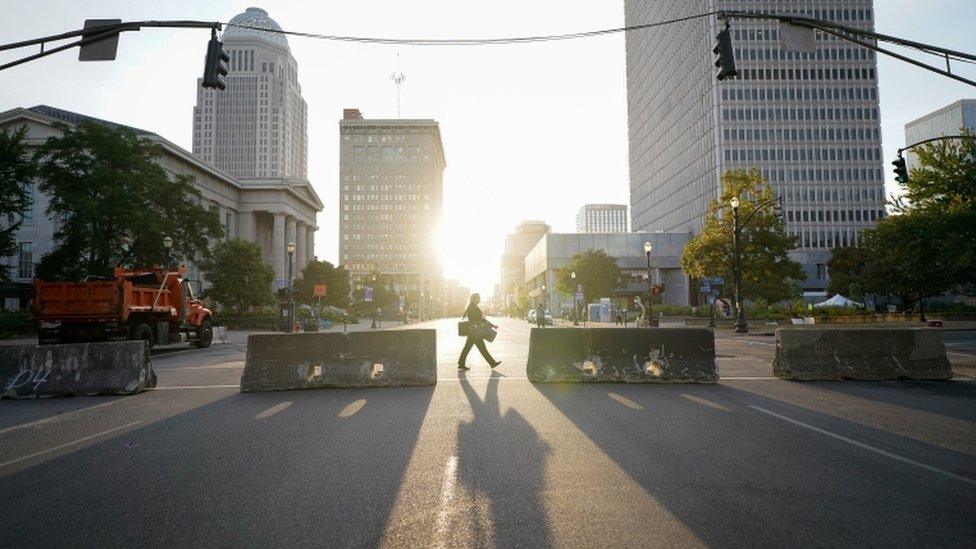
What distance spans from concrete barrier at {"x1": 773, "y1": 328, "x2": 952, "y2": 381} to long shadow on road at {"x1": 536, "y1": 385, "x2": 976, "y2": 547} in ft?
12.8

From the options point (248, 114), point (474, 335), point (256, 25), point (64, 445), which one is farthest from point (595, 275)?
point (256, 25)

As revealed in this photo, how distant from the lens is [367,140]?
18438cm

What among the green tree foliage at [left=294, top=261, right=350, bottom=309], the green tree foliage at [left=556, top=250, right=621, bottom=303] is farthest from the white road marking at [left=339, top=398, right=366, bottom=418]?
the green tree foliage at [left=294, top=261, right=350, bottom=309]

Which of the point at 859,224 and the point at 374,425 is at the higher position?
the point at 859,224

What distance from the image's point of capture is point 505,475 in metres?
4.83

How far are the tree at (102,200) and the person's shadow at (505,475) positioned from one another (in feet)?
96.6

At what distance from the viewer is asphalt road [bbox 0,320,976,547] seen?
362cm

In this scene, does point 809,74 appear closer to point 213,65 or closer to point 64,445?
point 213,65

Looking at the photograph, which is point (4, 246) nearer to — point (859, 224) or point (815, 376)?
point (815, 376)

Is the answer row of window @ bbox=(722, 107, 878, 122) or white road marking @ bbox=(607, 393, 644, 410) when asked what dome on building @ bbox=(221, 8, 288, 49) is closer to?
row of window @ bbox=(722, 107, 878, 122)

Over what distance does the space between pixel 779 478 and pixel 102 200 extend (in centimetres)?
3378

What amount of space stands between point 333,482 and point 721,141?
324 feet

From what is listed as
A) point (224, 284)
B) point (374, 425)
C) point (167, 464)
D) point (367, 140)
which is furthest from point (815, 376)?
point (367, 140)

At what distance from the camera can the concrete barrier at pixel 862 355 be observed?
11.3 m
